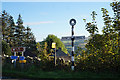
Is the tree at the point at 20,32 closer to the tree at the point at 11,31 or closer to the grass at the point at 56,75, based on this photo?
the tree at the point at 11,31

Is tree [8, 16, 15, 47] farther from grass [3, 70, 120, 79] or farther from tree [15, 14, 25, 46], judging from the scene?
grass [3, 70, 120, 79]

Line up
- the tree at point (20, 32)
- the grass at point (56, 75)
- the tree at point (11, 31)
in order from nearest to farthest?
the grass at point (56, 75) < the tree at point (11, 31) < the tree at point (20, 32)

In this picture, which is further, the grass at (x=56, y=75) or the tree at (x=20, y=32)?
the tree at (x=20, y=32)

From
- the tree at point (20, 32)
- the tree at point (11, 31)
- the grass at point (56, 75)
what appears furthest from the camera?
the tree at point (20, 32)

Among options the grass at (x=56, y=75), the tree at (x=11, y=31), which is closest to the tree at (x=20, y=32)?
the tree at (x=11, y=31)

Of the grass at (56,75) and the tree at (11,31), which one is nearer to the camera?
the grass at (56,75)

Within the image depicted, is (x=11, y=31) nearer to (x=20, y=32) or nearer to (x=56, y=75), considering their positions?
(x=20, y=32)

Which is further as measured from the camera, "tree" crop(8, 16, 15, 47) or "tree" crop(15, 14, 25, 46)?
"tree" crop(15, 14, 25, 46)

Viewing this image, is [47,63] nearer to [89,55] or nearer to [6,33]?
[89,55]

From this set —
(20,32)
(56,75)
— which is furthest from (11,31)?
(56,75)

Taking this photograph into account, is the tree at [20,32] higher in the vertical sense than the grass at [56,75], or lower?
higher

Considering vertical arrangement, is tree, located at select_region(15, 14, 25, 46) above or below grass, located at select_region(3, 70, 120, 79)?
above

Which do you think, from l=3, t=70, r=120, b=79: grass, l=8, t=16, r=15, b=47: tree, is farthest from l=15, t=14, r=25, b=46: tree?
l=3, t=70, r=120, b=79: grass

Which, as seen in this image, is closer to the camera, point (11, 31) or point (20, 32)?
point (11, 31)
